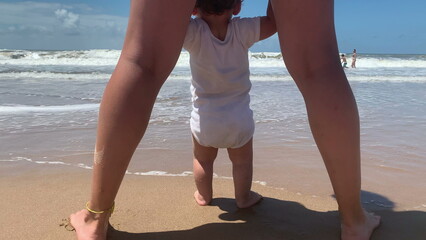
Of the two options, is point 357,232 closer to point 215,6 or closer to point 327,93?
point 327,93

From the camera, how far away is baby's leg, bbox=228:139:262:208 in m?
1.85

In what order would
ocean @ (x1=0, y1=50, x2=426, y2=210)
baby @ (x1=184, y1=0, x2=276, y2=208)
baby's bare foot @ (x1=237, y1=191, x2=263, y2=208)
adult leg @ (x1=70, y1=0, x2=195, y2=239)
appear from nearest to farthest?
adult leg @ (x1=70, y1=0, x2=195, y2=239), baby @ (x1=184, y1=0, x2=276, y2=208), baby's bare foot @ (x1=237, y1=191, x2=263, y2=208), ocean @ (x1=0, y1=50, x2=426, y2=210)

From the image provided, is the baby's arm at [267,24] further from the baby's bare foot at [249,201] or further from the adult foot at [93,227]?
the adult foot at [93,227]

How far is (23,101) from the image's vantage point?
19.1 feet

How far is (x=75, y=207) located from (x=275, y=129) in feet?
7.46

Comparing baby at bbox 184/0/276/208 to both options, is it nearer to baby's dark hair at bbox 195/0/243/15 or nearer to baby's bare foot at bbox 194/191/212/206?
baby's dark hair at bbox 195/0/243/15

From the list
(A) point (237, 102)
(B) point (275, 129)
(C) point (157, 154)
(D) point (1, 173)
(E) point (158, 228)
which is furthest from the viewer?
(B) point (275, 129)

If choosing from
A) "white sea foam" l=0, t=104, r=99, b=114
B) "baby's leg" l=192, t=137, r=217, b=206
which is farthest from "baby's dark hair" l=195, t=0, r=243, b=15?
"white sea foam" l=0, t=104, r=99, b=114

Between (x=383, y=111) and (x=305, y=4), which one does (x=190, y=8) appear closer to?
(x=305, y=4)

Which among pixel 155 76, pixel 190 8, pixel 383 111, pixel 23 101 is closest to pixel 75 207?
→ pixel 155 76

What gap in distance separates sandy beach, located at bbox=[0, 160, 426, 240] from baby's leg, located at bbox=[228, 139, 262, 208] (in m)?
0.04

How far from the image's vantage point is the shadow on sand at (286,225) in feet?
5.04

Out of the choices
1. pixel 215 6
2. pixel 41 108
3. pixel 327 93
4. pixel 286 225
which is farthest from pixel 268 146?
pixel 41 108

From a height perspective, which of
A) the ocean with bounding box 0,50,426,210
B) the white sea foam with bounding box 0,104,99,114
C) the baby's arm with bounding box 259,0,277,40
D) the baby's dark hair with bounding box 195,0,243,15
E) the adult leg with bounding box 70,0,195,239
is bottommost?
the white sea foam with bounding box 0,104,99,114
